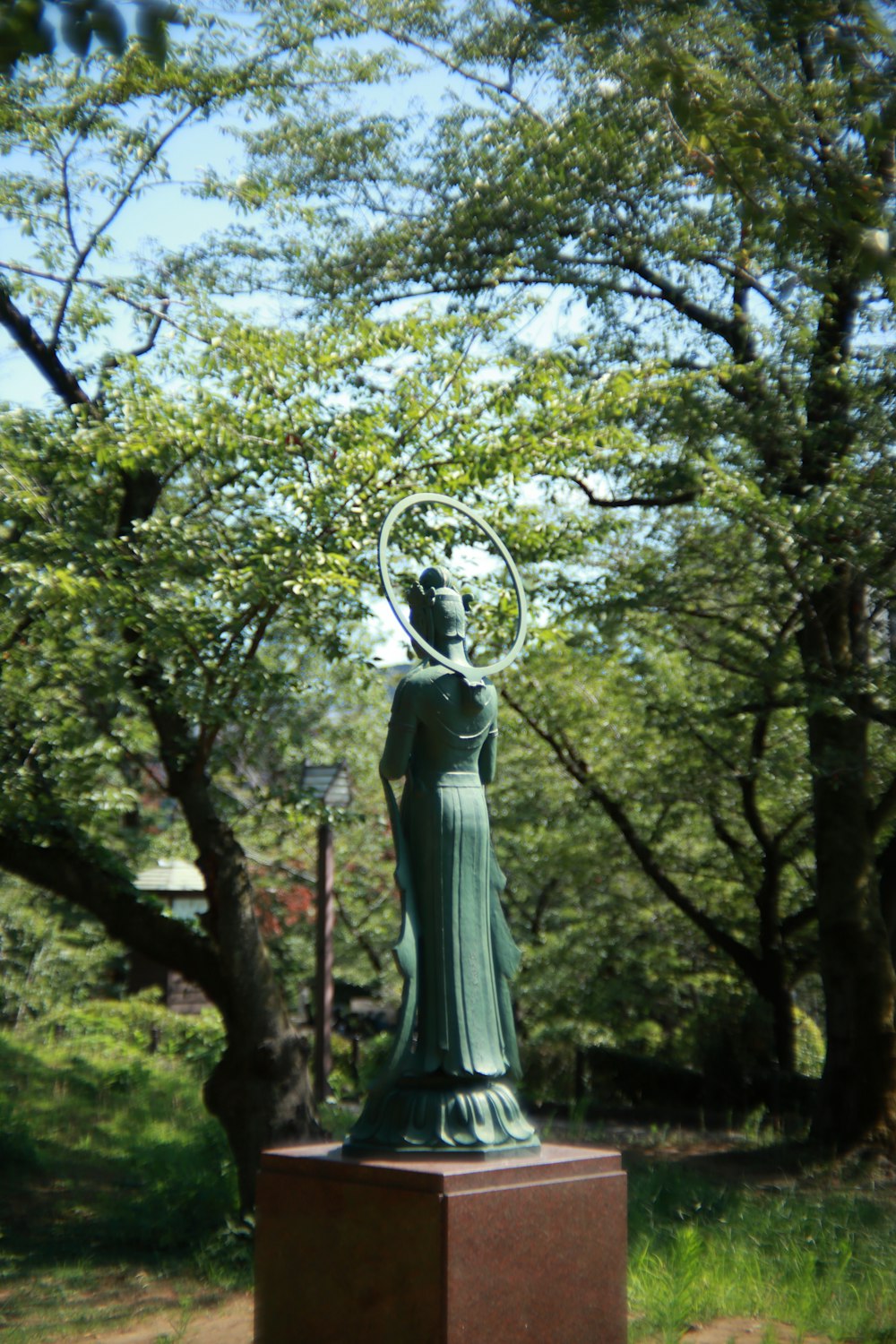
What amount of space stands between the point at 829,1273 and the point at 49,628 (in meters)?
6.50

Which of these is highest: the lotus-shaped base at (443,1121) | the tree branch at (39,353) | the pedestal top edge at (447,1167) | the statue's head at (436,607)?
the tree branch at (39,353)

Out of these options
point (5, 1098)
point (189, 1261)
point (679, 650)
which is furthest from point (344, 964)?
point (189, 1261)

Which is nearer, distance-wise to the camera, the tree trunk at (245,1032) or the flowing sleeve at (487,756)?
the flowing sleeve at (487,756)

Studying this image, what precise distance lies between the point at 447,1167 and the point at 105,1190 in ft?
27.5

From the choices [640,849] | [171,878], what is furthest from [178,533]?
[171,878]

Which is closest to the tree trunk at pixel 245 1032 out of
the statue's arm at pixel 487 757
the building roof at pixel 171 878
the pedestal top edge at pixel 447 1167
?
the pedestal top edge at pixel 447 1167

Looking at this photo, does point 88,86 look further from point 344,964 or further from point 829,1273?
point 344,964

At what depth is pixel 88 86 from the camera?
32.2ft

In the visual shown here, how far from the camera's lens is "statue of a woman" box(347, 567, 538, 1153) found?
5.18m

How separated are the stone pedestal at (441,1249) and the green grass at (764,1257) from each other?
1.70m

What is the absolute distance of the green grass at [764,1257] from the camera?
21.9 ft

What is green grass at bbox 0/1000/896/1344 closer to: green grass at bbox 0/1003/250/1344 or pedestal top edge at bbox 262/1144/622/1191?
green grass at bbox 0/1003/250/1344

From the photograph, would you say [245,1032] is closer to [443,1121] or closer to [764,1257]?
[764,1257]

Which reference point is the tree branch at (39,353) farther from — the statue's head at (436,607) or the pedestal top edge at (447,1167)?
the pedestal top edge at (447,1167)
